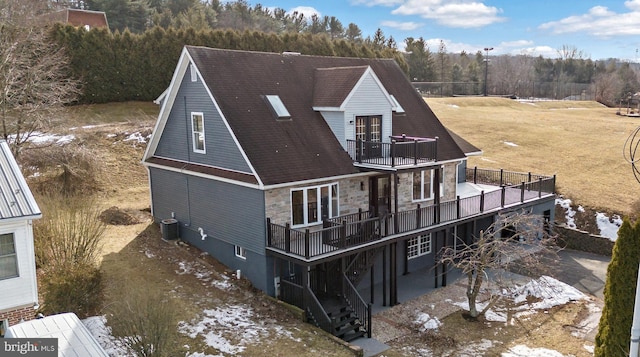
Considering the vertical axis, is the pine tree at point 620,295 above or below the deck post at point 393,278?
above

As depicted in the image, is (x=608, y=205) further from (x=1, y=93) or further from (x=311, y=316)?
(x=1, y=93)

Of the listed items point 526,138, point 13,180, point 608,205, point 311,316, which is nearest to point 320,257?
point 311,316

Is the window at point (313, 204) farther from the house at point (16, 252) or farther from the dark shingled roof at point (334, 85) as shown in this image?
the house at point (16, 252)

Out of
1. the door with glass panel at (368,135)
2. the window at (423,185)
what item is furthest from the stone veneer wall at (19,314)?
the window at (423,185)

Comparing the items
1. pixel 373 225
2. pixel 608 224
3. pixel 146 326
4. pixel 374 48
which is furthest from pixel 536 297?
pixel 374 48

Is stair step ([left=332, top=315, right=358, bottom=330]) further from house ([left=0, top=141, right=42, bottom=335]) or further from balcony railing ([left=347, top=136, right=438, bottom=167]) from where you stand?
house ([left=0, top=141, right=42, bottom=335])

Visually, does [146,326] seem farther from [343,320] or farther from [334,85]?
[334,85]
